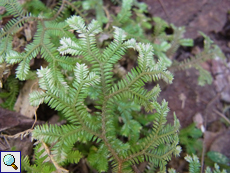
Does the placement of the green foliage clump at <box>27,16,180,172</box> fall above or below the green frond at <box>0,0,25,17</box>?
below

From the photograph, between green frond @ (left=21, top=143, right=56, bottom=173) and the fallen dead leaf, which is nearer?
green frond @ (left=21, top=143, right=56, bottom=173)

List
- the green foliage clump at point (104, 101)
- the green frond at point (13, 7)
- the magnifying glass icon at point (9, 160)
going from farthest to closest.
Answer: the green frond at point (13, 7) < the magnifying glass icon at point (9, 160) < the green foliage clump at point (104, 101)

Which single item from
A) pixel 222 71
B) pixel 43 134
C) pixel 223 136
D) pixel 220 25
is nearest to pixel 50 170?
pixel 43 134

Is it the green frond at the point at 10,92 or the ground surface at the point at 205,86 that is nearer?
the green frond at the point at 10,92

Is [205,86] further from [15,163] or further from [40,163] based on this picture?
[15,163]

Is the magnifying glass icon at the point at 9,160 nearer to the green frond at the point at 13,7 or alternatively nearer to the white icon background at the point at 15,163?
the white icon background at the point at 15,163

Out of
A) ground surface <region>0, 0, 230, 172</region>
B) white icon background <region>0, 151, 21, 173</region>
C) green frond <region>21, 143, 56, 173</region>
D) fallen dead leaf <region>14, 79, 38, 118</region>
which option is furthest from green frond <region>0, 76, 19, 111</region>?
ground surface <region>0, 0, 230, 172</region>

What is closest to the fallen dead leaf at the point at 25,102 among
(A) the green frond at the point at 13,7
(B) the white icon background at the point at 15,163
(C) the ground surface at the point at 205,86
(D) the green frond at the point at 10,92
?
(D) the green frond at the point at 10,92

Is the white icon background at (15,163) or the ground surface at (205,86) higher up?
the ground surface at (205,86)

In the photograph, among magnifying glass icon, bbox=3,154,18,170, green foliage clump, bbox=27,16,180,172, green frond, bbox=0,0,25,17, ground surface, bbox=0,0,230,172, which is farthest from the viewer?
ground surface, bbox=0,0,230,172

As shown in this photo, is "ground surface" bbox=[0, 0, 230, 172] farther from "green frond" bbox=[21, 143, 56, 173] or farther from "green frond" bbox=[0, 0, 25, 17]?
"green frond" bbox=[0, 0, 25, 17]

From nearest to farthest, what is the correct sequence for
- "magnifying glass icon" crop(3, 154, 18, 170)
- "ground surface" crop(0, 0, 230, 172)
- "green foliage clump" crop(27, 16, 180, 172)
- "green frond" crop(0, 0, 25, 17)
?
"green foliage clump" crop(27, 16, 180, 172)
"magnifying glass icon" crop(3, 154, 18, 170)
"green frond" crop(0, 0, 25, 17)
"ground surface" crop(0, 0, 230, 172)
